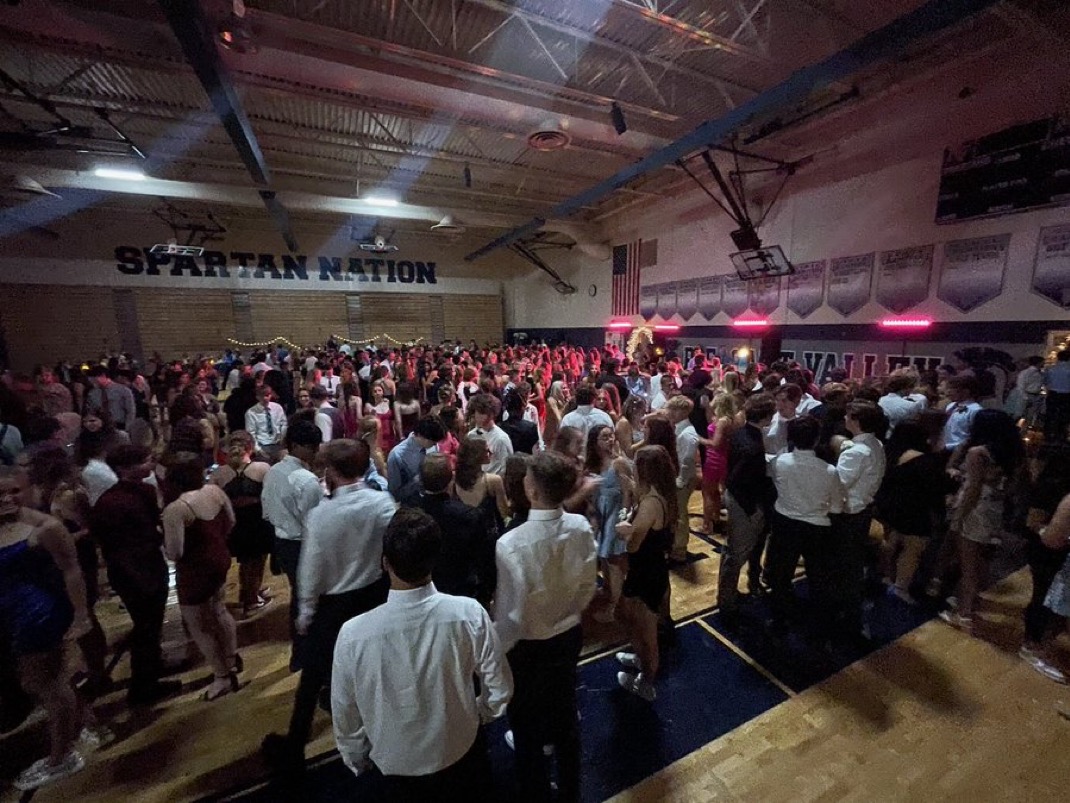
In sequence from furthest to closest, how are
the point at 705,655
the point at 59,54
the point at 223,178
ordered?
the point at 223,178 < the point at 59,54 < the point at 705,655

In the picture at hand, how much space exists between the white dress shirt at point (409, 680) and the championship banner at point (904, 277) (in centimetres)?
910

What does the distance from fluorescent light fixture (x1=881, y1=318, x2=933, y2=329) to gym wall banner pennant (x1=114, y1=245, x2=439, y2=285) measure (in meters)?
14.5

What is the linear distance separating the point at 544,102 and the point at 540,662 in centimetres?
698

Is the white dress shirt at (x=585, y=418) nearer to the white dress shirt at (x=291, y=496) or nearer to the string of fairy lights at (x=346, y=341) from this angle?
the white dress shirt at (x=291, y=496)

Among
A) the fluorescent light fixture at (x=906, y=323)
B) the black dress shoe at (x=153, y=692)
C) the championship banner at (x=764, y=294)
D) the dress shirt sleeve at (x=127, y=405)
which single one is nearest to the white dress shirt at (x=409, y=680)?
the black dress shoe at (x=153, y=692)

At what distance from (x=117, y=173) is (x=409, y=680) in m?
12.2

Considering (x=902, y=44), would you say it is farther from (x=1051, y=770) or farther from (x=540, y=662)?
(x=540, y=662)

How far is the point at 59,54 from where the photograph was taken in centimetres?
529

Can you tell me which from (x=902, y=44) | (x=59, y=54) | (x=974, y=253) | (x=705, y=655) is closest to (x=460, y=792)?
(x=705, y=655)

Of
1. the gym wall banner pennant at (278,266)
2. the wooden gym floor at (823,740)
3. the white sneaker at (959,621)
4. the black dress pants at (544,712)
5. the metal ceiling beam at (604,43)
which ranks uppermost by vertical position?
the metal ceiling beam at (604,43)

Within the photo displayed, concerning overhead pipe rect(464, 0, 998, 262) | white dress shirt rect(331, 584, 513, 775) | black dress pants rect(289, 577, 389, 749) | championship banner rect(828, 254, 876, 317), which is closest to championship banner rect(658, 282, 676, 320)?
championship banner rect(828, 254, 876, 317)

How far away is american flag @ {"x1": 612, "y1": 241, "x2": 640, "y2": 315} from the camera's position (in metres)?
13.6

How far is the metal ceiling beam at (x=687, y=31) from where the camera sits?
4492mm

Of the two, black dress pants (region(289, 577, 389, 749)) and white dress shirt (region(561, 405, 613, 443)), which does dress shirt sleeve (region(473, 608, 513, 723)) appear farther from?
white dress shirt (region(561, 405, 613, 443))
